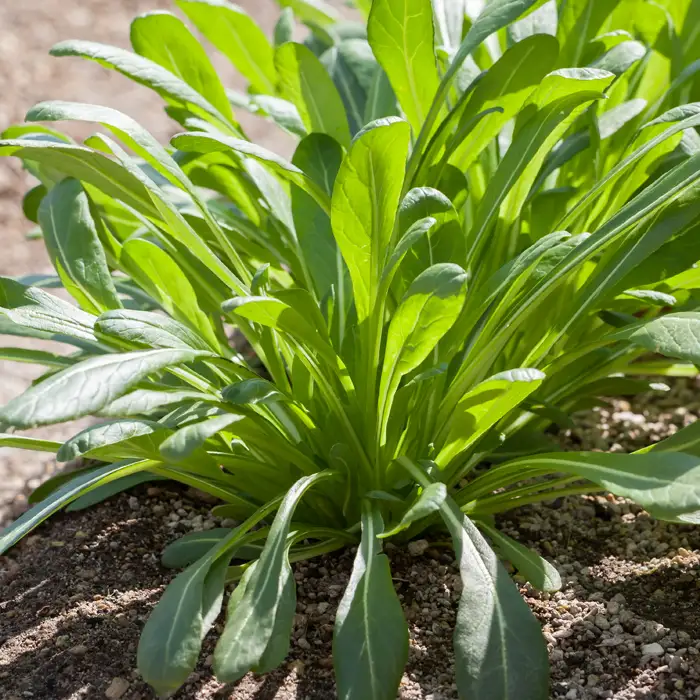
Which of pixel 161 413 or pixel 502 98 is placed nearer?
pixel 502 98

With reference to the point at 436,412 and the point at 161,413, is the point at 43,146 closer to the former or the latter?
the point at 161,413

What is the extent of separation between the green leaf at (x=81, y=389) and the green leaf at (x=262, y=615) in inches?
10.6

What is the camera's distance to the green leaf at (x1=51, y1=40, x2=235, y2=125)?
1.35 meters

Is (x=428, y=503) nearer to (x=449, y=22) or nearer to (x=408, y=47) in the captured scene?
(x=408, y=47)

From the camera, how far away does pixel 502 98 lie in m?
1.34

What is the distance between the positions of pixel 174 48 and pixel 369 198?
638mm

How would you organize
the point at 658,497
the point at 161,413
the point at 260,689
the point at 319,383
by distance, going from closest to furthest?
the point at 658,497 < the point at 260,689 < the point at 319,383 < the point at 161,413

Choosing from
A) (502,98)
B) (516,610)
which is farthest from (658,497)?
(502,98)

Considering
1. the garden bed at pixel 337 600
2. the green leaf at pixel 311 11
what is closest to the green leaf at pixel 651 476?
the garden bed at pixel 337 600

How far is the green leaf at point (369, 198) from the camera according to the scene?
3.58 ft

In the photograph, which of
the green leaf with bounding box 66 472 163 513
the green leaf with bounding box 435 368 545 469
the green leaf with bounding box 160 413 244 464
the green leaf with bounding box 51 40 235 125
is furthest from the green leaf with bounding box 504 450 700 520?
the green leaf with bounding box 51 40 235 125

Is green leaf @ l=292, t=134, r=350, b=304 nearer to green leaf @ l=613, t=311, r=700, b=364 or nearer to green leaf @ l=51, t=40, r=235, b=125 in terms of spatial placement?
green leaf @ l=51, t=40, r=235, b=125

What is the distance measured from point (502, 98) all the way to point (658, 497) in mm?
648

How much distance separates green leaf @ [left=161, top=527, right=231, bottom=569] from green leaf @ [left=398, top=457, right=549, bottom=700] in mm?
389
